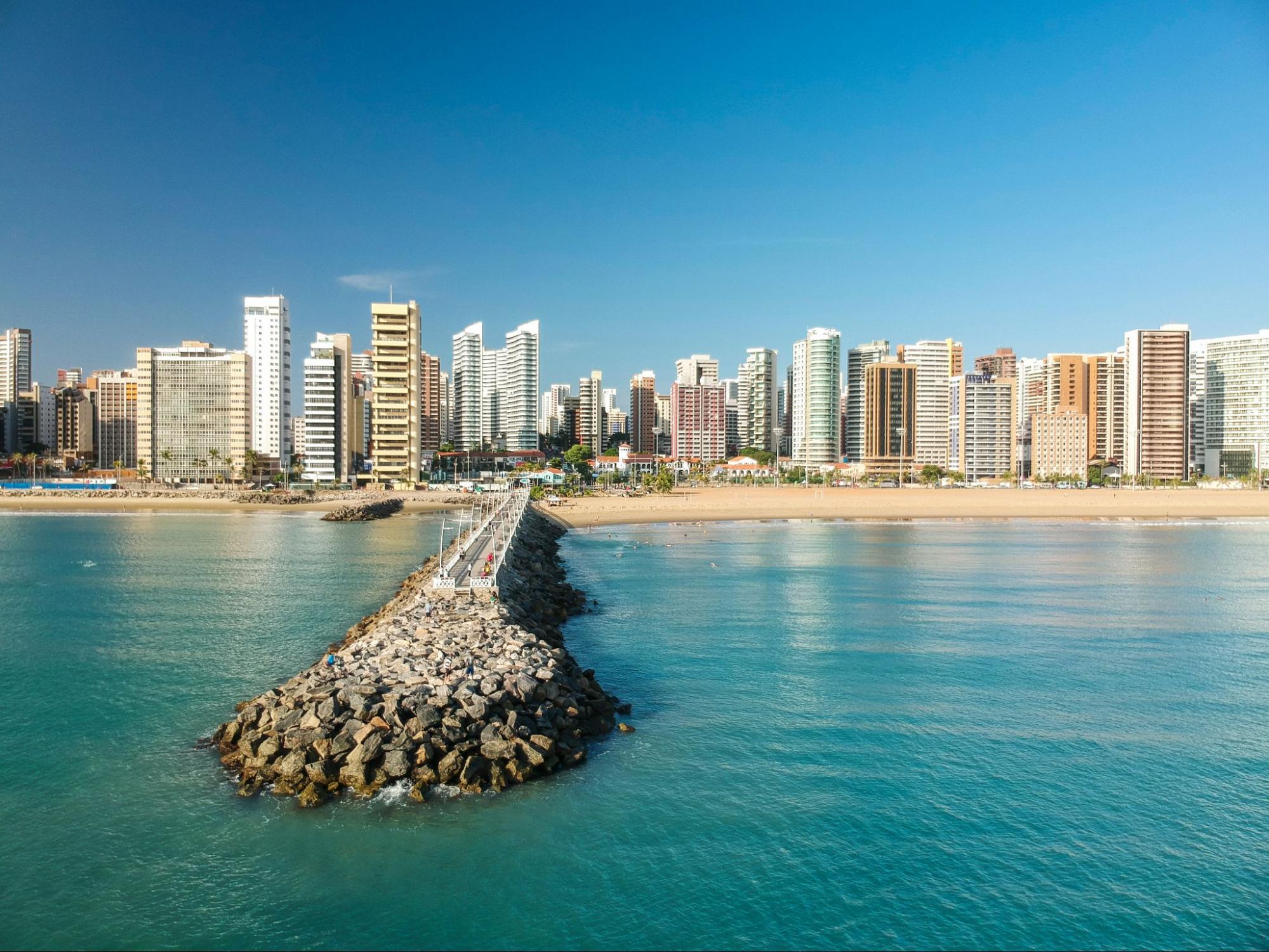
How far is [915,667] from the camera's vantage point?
79.8 ft

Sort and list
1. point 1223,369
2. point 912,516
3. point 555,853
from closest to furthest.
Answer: point 555,853 → point 912,516 → point 1223,369

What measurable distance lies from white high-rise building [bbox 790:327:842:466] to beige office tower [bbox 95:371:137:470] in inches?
5710

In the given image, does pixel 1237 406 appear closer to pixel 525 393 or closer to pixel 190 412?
pixel 525 393

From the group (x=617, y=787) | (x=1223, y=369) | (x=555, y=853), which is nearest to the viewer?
(x=555, y=853)

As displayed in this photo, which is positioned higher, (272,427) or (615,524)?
(272,427)

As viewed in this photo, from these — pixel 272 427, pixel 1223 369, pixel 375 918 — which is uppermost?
pixel 1223 369

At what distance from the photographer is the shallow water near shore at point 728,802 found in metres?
11.5

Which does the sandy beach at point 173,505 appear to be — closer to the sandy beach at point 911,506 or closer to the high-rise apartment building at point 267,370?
the sandy beach at point 911,506

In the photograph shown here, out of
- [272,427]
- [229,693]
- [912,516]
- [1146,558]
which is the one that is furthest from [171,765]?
[272,427]

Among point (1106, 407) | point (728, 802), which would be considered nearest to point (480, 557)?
point (728, 802)

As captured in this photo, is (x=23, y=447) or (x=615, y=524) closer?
(x=615, y=524)

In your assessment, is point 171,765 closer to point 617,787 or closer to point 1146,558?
point 617,787

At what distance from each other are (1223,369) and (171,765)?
191 meters

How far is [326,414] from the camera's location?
13725cm
